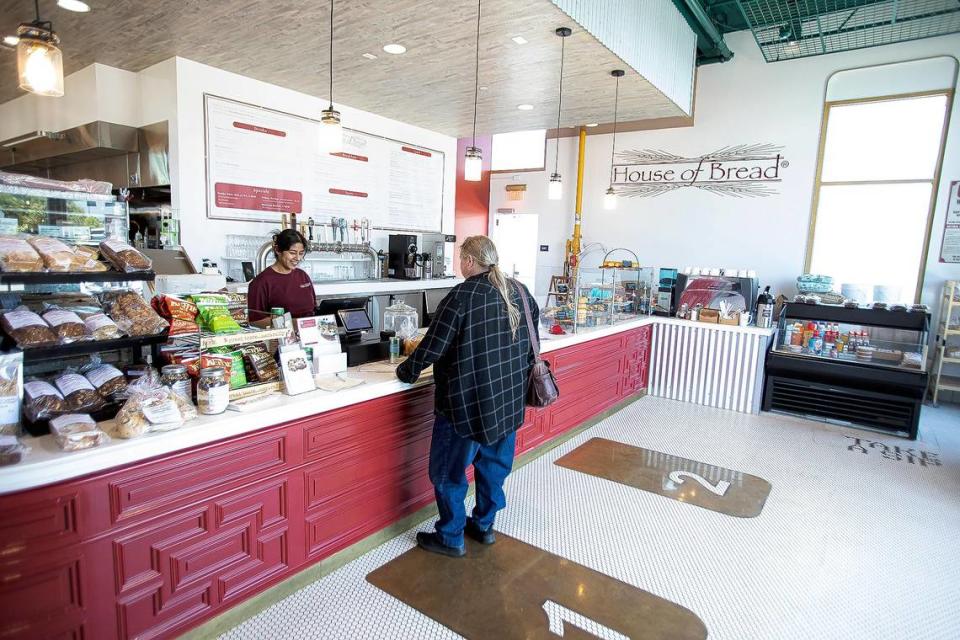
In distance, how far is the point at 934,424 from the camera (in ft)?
18.0

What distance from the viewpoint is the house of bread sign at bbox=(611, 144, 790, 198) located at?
24.2 feet

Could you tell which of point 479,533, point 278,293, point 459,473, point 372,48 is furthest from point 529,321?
point 372,48

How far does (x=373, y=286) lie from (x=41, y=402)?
4.47 meters

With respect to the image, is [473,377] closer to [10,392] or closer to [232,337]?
[232,337]

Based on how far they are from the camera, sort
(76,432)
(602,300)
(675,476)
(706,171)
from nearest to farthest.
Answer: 1. (76,432)
2. (675,476)
3. (602,300)
4. (706,171)

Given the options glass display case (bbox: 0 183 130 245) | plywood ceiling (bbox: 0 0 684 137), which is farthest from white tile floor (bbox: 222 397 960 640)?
plywood ceiling (bbox: 0 0 684 137)

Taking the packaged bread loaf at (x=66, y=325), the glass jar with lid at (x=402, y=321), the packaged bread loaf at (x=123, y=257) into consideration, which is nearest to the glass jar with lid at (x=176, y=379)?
the packaged bread loaf at (x=66, y=325)

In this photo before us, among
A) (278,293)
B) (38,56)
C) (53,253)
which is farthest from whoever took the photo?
(278,293)

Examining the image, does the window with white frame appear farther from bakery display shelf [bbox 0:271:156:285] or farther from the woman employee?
bakery display shelf [bbox 0:271:156:285]

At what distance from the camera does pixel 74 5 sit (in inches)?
153

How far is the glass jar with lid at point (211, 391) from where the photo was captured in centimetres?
201

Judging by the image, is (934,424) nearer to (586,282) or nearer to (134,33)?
(586,282)

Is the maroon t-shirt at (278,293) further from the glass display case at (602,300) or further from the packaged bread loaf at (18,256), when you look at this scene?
the glass display case at (602,300)

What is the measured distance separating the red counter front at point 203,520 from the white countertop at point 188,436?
0.14 feet
